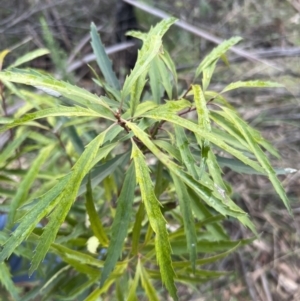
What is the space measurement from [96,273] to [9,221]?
0.67 feet

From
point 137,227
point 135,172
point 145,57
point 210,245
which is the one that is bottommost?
point 210,245

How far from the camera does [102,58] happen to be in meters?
0.84

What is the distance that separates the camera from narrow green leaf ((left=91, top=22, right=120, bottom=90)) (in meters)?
0.82

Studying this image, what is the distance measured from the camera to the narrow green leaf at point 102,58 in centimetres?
82

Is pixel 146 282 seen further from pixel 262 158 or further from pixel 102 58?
pixel 102 58

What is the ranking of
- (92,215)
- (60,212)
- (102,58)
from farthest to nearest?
1. (102,58)
2. (92,215)
3. (60,212)

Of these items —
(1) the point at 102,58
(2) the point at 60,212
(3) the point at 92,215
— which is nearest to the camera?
(2) the point at 60,212

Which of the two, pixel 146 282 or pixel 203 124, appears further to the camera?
pixel 146 282

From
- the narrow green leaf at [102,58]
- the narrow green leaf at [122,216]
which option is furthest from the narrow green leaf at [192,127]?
the narrow green leaf at [102,58]

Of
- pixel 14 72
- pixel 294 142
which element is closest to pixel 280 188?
pixel 14 72

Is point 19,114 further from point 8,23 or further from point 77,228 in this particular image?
point 8,23

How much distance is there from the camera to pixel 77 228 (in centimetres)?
95

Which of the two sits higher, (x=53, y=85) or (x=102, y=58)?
(x=53, y=85)

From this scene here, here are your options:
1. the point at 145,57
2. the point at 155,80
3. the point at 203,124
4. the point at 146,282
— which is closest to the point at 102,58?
the point at 155,80
